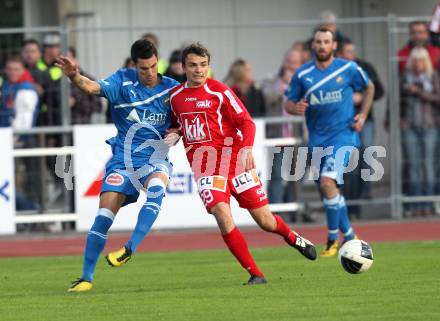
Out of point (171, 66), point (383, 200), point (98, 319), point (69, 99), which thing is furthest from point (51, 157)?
point (98, 319)

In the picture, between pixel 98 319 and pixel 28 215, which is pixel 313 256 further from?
pixel 28 215

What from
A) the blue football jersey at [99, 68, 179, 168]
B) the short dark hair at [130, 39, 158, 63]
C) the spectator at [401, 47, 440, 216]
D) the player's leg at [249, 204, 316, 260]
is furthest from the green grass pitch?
the spectator at [401, 47, 440, 216]

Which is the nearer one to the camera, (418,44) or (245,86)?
(245,86)

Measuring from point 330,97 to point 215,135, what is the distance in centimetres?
320

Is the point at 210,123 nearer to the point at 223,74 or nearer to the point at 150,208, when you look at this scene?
the point at 150,208

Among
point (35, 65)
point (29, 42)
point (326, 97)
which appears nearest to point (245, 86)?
point (35, 65)

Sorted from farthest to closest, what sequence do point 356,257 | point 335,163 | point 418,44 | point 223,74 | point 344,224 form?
point 223,74 < point 418,44 < point 344,224 < point 335,163 < point 356,257

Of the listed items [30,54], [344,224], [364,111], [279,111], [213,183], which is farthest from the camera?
[279,111]

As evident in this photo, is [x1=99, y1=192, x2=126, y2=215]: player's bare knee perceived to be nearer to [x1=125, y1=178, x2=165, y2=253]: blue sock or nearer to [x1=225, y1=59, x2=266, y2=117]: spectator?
[x1=125, y1=178, x2=165, y2=253]: blue sock

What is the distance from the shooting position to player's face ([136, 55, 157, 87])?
34.9ft

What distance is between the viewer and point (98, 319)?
28.1 ft

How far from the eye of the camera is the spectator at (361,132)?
Result: 16922mm

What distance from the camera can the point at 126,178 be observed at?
417 inches

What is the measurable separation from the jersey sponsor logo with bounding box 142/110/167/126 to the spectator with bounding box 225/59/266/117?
615 cm
